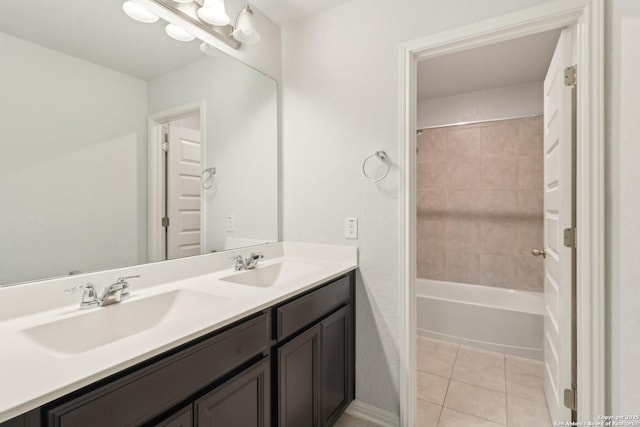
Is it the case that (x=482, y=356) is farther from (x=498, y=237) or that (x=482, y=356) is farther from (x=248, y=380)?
(x=248, y=380)

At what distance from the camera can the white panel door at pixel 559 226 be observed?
1.39 metres

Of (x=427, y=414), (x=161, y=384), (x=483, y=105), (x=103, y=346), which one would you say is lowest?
(x=427, y=414)

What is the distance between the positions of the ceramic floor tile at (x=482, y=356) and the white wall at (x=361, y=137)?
3.56 feet

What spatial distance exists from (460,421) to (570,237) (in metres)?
1.17

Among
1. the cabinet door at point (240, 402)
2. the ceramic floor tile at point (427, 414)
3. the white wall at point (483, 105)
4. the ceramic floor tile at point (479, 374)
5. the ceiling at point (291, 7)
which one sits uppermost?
the ceiling at point (291, 7)

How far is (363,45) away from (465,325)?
234 centimetres

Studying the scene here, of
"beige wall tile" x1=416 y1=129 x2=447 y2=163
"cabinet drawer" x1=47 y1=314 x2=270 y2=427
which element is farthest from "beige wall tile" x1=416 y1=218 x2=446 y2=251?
"cabinet drawer" x1=47 y1=314 x2=270 y2=427

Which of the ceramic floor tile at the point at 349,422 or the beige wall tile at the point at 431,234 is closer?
the ceramic floor tile at the point at 349,422

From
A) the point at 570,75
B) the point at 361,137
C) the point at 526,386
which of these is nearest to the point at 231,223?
the point at 361,137

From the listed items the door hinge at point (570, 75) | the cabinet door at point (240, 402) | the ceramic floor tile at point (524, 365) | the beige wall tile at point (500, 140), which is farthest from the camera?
the beige wall tile at point (500, 140)

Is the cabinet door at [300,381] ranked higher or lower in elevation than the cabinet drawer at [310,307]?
lower

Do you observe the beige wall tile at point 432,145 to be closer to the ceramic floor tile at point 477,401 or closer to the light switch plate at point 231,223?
the ceramic floor tile at point 477,401

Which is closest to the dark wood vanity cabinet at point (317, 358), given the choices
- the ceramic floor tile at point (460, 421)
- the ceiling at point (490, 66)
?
the ceramic floor tile at point (460, 421)

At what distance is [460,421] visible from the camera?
172 cm
